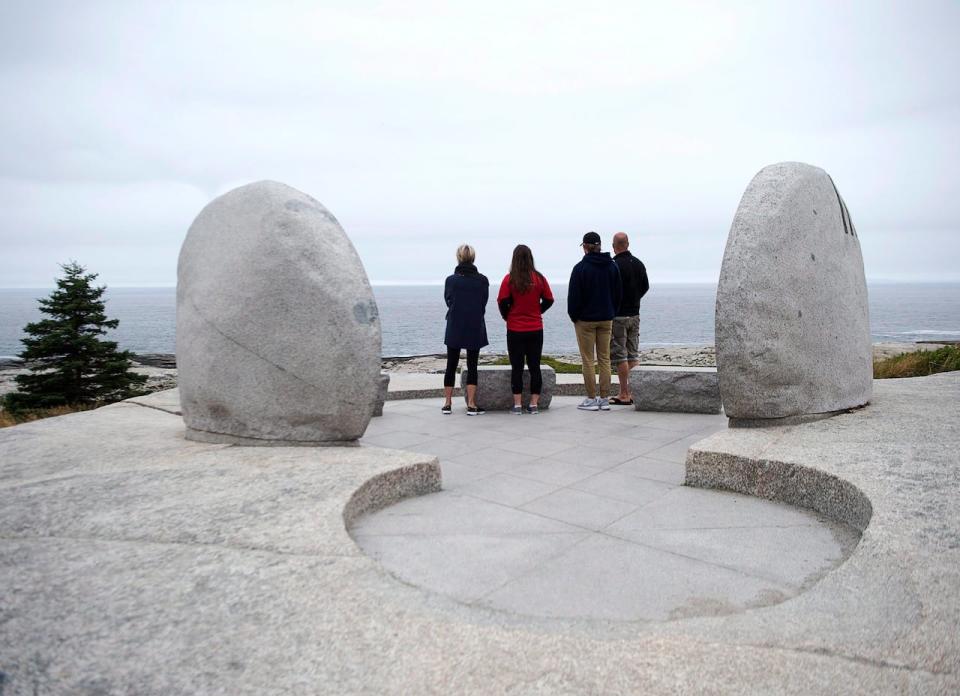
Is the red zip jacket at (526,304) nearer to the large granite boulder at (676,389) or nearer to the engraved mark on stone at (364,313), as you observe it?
the large granite boulder at (676,389)

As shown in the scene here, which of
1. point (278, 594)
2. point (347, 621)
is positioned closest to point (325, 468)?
point (278, 594)

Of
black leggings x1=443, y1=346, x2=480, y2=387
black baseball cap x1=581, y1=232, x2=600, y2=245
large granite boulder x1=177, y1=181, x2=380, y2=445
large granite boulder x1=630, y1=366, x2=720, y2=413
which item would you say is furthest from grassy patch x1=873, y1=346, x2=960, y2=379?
large granite boulder x1=177, y1=181, x2=380, y2=445

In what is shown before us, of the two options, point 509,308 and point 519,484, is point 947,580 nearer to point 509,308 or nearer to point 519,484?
point 519,484

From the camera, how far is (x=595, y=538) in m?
3.98

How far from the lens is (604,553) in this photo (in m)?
3.73

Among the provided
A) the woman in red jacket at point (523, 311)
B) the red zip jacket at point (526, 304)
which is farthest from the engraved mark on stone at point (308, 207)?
the red zip jacket at point (526, 304)

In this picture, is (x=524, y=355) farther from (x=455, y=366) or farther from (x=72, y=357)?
(x=72, y=357)

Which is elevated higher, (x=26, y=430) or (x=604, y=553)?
(x=26, y=430)

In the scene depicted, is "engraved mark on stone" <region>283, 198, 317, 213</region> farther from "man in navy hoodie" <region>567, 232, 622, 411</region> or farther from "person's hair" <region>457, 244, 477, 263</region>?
"man in navy hoodie" <region>567, 232, 622, 411</region>

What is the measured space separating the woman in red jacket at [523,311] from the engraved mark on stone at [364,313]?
281cm

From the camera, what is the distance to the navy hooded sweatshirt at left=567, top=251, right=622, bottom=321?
27.2ft

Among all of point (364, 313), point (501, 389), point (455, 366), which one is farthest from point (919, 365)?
point (364, 313)

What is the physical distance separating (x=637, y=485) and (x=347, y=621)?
3.01m

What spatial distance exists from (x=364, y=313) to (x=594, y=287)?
145 inches
